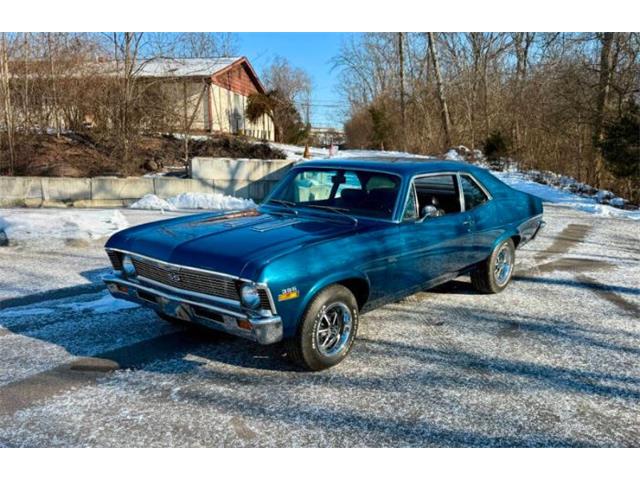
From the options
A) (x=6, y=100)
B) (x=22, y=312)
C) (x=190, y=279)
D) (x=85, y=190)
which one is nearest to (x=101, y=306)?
(x=22, y=312)

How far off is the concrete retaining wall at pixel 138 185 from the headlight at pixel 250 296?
363 inches

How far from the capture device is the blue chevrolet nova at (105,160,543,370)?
3.20 meters

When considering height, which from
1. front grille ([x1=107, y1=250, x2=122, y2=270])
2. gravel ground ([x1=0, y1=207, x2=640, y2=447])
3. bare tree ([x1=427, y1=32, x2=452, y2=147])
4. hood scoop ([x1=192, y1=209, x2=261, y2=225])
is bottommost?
gravel ground ([x1=0, y1=207, x2=640, y2=447])

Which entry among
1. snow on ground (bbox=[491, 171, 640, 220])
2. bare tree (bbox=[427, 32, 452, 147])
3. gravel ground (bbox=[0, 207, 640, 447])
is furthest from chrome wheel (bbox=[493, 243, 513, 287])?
bare tree (bbox=[427, 32, 452, 147])

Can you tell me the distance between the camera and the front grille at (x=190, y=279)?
3213 mm

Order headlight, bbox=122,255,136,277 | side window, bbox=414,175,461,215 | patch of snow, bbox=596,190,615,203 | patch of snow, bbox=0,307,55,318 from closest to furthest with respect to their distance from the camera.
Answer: headlight, bbox=122,255,136,277 → patch of snow, bbox=0,307,55,318 → side window, bbox=414,175,461,215 → patch of snow, bbox=596,190,615,203


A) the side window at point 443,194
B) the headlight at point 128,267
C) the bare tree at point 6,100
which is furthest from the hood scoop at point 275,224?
the bare tree at point 6,100

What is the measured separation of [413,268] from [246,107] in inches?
1120

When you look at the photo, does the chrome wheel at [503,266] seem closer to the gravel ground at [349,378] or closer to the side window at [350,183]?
the gravel ground at [349,378]

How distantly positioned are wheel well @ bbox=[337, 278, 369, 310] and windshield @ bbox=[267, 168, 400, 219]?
2.17 ft

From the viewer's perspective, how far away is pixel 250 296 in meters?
3.12

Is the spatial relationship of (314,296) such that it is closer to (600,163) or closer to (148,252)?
(148,252)

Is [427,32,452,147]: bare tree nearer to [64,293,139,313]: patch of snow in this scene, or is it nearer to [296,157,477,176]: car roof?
[296,157,477,176]: car roof

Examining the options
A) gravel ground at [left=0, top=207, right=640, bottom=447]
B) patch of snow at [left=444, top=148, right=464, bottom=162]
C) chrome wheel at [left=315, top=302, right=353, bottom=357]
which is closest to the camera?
gravel ground at [left=0, top=207, right=640, bottom=447]
